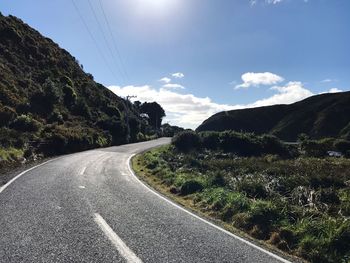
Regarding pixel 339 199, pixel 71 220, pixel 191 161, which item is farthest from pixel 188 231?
pixel 191 161

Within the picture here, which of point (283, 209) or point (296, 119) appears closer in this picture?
point (283, 209)

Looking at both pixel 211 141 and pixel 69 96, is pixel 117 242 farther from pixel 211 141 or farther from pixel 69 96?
pixel 69 96

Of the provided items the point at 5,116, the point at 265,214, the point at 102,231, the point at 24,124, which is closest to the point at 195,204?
the point at 265,214

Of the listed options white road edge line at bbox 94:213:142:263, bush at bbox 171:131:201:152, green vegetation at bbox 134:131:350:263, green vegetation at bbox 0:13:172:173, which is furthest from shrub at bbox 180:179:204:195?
bush at bbox 171:131:201:152

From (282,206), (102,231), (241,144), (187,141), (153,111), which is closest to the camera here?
(102,231)

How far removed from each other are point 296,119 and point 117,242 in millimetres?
115788

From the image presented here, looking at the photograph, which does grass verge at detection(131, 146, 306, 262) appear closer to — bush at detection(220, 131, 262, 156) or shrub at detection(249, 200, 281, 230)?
shrub at detection(249, 200, 281, 230)

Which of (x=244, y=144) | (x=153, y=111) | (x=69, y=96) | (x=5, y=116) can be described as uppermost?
(x=153, y=111)

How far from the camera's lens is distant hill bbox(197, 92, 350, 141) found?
101125mm

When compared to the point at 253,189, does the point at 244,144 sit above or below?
above

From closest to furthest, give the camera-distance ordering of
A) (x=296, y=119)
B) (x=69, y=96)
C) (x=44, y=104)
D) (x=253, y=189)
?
1. (x=253, y=189)
2. (x=44, y=104)
3. (x=69, y=96)
4. (x=296, y=119)

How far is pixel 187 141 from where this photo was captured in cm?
4709

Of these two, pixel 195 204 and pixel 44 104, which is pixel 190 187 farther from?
pixel 44 104

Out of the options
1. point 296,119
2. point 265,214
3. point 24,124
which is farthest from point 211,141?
point 296,119
